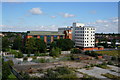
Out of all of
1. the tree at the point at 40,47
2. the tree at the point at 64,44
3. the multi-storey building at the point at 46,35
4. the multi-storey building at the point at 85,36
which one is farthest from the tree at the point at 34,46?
the multi-storey building at the point at 85,36

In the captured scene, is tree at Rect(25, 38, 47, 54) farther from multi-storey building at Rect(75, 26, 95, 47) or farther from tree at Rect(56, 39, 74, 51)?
multi-storey building at Rect(75, 26, 95, 47)

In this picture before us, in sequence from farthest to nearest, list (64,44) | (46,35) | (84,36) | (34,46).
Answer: (84,36) → (46,35) → (64,44) → (34,46)

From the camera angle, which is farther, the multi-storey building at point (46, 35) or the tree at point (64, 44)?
the multi-storey building at point (46, 35)

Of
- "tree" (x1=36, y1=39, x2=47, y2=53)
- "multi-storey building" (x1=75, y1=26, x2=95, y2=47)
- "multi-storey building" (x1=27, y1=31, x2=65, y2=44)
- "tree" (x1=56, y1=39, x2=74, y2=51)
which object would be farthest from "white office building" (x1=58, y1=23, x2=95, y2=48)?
"tree" (x1=36, y1=39, x2=47, y2=53)

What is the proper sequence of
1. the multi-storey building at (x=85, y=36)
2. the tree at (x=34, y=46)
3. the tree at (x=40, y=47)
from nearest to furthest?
the tree at (x=34, y=46), the tree at (x=40, y=47), the multi-storey building at (x=85, y=36)

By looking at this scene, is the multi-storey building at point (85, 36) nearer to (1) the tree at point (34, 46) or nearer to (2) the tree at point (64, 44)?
(2) the tree at point (64, 44)

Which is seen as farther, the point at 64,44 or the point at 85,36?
the point at 85,36

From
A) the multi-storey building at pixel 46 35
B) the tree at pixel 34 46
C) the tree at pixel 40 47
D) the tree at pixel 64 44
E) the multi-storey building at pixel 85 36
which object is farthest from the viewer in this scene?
the multi-storey building at pixel 85 36

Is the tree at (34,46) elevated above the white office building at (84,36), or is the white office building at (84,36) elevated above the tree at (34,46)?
the white office building at (84,36)

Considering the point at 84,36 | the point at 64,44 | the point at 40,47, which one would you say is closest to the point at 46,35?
the point at 64,44

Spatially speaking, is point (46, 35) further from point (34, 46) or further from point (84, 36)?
point (84, 36)

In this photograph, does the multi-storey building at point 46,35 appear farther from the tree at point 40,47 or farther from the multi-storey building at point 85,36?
the tree at point 40,47
